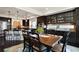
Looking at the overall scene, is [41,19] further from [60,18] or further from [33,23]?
[60,18]

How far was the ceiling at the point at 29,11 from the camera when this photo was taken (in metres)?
2.22

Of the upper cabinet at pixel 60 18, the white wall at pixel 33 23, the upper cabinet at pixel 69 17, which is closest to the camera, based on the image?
the upper cabinet at pixel 69 17

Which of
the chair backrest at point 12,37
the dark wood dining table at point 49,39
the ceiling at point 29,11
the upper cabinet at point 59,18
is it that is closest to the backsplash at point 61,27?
the upper cabinet at point 59,18

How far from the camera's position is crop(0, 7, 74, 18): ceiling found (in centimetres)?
222

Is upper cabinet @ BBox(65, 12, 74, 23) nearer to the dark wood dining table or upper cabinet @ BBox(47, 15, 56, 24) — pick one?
upper cabinet @ BBox(47, 15, 56, 24)

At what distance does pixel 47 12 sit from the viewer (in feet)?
7.59

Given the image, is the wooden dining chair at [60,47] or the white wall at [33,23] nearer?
the wooden dining chair at [60,47]

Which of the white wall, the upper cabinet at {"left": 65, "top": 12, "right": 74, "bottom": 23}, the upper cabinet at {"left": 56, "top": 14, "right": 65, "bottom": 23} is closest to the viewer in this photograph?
the upper cabinet at {"left": 65, "top": 12, "right": 74, "bottom": 23}

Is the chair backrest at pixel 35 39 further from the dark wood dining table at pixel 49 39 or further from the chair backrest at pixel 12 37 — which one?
the chair backrest at pixel 12 37

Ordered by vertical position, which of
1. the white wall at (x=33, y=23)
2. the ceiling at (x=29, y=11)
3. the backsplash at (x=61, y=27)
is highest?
the ceiling at (x=29, y=11)

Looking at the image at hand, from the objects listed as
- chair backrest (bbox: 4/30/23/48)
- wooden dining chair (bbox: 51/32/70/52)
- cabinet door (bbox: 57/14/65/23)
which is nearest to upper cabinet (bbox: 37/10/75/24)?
cabinet door (bbox: 57/14/65/23)
